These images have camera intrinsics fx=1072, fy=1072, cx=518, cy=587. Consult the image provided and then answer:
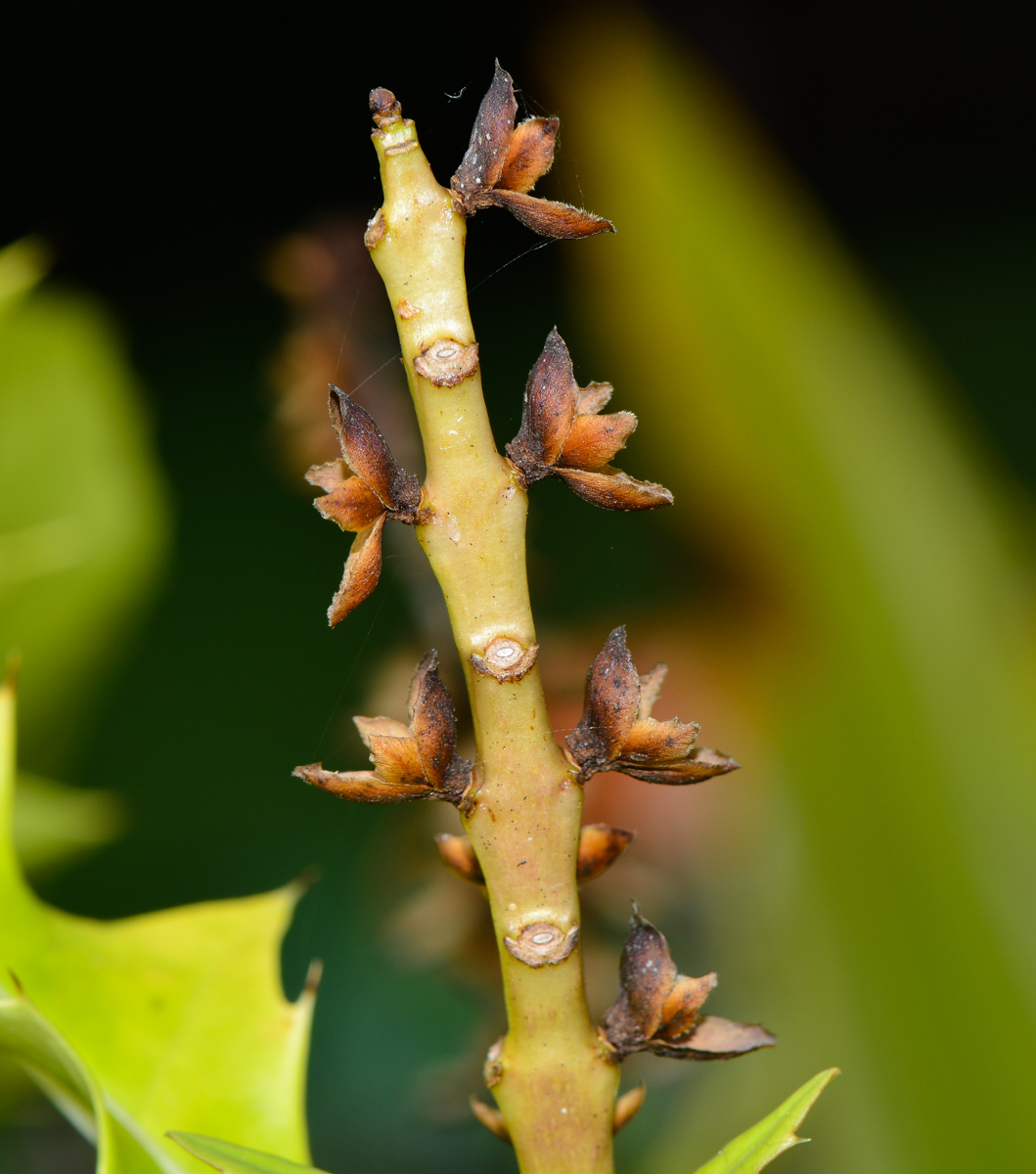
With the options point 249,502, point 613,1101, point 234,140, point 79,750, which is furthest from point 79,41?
point 613,1101

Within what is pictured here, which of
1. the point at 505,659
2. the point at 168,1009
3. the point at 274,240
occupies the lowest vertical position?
the point at 168,1009

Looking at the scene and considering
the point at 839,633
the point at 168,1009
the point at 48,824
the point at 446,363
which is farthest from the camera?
the point at 839,633

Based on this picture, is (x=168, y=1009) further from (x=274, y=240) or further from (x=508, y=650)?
(x=274, y=240)

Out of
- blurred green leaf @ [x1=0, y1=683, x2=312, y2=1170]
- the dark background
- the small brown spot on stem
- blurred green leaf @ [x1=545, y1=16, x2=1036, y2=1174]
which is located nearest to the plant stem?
the small brown spot on stem

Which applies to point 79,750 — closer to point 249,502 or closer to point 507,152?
point 249,502

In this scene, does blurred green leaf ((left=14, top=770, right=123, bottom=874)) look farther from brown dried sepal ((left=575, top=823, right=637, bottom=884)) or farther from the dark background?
brown dried sepal ((left=575, top=823, right=637, bottom=884))

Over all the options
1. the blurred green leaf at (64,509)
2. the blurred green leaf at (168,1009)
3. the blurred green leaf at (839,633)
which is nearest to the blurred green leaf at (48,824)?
the blurred green leaf at (64,509)

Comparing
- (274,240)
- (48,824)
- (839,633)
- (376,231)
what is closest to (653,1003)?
(376,231)
